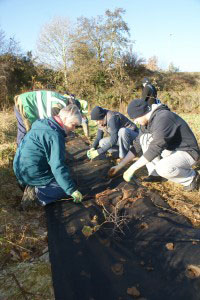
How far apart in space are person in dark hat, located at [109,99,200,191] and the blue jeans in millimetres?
766

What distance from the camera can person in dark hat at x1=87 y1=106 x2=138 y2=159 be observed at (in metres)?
3.25

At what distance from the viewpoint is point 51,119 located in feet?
6.83

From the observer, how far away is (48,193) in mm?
2346

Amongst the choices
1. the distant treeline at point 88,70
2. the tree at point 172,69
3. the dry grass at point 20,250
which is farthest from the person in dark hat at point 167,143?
the tree at point 172,69

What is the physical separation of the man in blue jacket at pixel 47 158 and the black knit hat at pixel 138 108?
637 millimetres

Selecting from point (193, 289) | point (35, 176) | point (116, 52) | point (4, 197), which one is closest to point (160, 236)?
point (193, 289)

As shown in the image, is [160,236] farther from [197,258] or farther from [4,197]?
[4,197]

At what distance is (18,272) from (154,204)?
4.43 ft

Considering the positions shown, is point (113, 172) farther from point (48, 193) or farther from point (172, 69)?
point (172, 69)

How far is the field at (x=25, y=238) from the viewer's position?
145cm

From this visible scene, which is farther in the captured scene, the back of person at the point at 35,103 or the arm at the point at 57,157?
the back of person at the point at 35,103

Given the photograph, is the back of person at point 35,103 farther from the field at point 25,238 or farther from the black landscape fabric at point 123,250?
the black landscape fabric at point 123,250

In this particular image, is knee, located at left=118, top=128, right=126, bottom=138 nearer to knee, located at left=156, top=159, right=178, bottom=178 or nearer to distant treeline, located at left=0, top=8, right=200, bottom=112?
knee, located at left=156, top=159, right=178, bottom=178

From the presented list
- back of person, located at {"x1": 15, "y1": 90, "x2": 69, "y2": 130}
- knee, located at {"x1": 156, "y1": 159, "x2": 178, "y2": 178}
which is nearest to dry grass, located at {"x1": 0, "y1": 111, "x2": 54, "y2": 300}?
back of person, located at {"x1": 15, "y1": 90, "x2": 69, "y2": 130}
